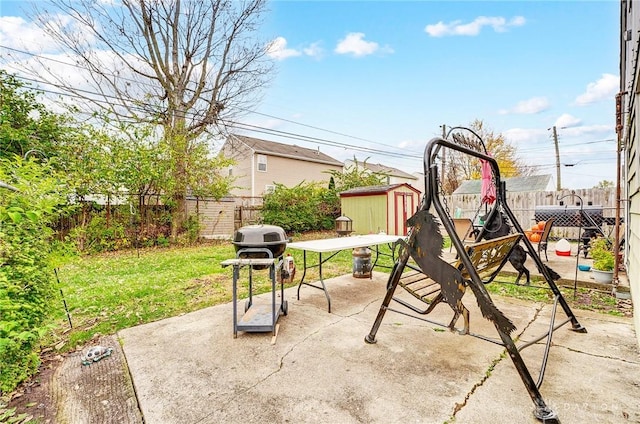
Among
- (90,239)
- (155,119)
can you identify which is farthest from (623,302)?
(155,119)

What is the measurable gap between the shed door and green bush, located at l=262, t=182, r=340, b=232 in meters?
3.03

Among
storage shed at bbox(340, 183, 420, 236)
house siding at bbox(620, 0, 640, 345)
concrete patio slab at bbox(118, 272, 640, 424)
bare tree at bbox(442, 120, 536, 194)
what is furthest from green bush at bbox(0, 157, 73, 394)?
bare tree at bbox(442, 120, 536, 194)

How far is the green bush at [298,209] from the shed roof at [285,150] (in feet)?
20.3

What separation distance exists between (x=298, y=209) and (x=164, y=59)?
7.43 metres

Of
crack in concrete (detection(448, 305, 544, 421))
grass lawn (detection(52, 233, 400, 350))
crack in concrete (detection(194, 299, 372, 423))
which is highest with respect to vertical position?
crack in concrete (detection(448, 305, 544, 421))

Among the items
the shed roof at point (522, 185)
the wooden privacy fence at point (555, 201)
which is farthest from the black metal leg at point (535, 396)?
the shed roof at point (522, 185)

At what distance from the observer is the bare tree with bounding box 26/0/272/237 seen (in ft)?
32.3

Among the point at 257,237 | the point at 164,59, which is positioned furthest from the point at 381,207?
the point at 164,59

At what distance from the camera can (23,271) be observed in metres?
1.80

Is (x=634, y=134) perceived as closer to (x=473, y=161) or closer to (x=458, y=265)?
(x=458, y=265)

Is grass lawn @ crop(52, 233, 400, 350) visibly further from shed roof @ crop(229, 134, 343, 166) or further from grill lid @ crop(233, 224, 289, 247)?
shed roof @ crop(229, 134, 343, 166)

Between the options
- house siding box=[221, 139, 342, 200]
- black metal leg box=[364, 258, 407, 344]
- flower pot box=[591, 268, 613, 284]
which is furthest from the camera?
house siding box=[221, 139, 342, 200]

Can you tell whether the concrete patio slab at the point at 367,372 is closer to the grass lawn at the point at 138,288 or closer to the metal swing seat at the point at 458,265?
the metal swing seat at the point at 458,265

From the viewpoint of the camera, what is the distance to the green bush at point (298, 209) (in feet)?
38.4
